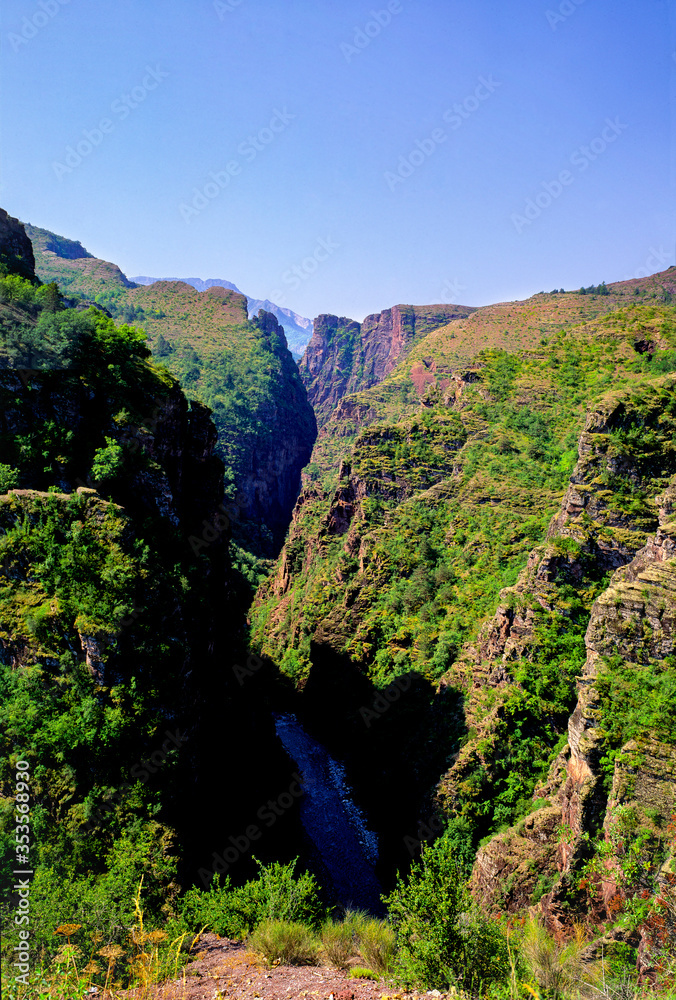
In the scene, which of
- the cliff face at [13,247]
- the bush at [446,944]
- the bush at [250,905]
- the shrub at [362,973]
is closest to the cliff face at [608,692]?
the bush at [446,944]

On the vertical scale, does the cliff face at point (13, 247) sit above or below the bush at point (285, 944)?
above

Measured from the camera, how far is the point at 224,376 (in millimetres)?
115938

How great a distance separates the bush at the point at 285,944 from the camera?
1730cm

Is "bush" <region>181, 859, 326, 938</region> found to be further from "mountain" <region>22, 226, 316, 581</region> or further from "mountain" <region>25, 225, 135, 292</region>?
"mountain" <region>25, 225, 135, 292</region>

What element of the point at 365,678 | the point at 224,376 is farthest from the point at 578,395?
the point at 224,376

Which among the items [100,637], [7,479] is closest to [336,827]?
[100,637]

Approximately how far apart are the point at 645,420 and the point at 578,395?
23.4 m

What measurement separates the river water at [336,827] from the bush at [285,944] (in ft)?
59.1

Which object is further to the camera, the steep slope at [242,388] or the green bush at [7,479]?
the steep slope at [242,388]

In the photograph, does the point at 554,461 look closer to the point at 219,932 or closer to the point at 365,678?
the point at 365,678

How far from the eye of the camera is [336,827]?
42.9m

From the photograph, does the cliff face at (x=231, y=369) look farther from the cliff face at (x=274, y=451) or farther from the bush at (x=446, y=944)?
the bush at (x=446, y=944)

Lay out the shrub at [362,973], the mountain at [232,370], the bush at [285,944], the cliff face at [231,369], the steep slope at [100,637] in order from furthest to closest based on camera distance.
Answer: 1. the cliff face at [231,369]
2. the mountain at [232,370]
3. the steep slope at [100,637]
4. the bush at [285,944]
5. the shrub at [362,973]

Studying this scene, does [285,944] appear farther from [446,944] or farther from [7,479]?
[7,479]
